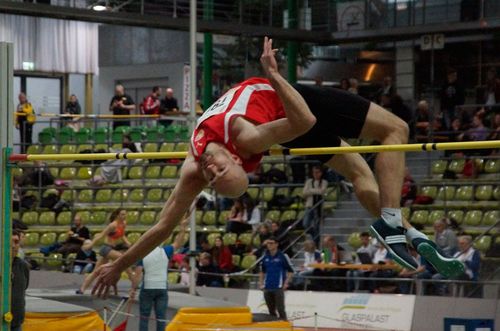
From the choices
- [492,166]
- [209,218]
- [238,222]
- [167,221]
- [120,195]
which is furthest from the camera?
[120,195]

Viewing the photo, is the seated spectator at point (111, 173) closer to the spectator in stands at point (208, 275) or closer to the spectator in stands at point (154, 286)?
the spectator in stands at point (208, 275)

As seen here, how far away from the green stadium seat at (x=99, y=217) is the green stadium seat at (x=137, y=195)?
1.87 ft

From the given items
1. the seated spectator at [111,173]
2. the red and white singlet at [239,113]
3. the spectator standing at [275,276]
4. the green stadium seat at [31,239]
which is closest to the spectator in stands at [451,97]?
the spectator standing at [275,276]

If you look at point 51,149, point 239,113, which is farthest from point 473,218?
point 239,113

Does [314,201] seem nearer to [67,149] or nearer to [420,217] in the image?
[420,217]

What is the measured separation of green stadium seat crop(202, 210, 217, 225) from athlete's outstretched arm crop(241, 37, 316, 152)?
42.0 feet

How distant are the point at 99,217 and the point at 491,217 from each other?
6.85 meters

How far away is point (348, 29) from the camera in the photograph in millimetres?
21984

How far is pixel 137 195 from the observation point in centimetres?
2078

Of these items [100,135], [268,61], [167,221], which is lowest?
[100,135]

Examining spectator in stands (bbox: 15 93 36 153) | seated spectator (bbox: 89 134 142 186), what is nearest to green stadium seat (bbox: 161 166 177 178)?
seated spectator (bbox: 89 134 142 186)

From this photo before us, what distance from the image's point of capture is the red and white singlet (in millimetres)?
6586

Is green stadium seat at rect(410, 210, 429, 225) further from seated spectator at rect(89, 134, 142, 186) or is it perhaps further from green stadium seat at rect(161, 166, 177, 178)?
Result: seated spectator at rect(89, 134, 142, 186)

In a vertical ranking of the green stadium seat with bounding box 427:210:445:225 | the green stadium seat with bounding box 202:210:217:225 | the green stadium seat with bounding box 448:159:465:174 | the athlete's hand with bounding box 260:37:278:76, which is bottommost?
the green stadium seat with bounding box 202:210:217:225
